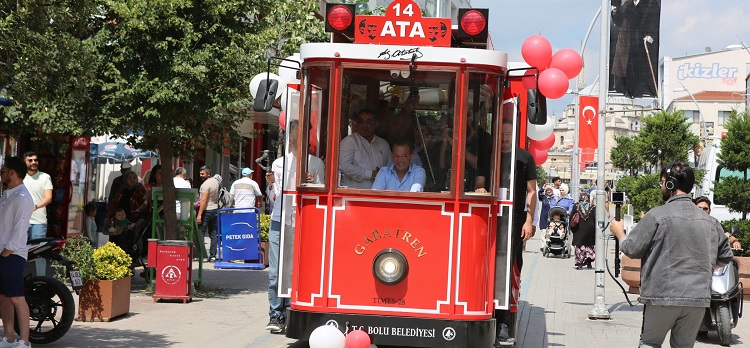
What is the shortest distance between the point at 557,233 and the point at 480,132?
18408 millimetres

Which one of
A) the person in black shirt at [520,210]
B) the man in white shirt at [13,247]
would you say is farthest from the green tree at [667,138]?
the man in white shirt at [13,247]

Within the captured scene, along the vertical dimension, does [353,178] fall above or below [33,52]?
below

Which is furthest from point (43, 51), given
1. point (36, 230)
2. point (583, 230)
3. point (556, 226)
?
point (556, 226)

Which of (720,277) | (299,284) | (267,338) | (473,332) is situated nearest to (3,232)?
(299,284)

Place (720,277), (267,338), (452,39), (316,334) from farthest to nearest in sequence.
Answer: (720,277) < (267,338) < (452,39) < (316,334)

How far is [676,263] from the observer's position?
7.16m

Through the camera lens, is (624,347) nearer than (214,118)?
Yes

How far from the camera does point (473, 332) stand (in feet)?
29.0

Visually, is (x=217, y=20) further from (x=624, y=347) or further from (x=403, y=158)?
(x=624, y=347)

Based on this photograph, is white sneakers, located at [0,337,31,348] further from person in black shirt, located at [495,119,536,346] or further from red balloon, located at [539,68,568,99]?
red balloon, located at [539,68,568,99]

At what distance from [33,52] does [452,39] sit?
368 centimetres

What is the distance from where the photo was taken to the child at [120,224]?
14.9 meters

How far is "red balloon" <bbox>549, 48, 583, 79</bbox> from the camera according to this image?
37.4 feet

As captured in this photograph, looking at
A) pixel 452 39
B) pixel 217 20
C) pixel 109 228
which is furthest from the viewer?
pixel 109 228
